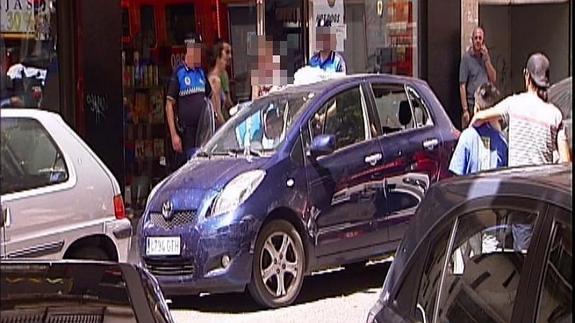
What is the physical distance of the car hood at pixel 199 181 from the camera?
9203 mm

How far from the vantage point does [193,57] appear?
12.6 metres

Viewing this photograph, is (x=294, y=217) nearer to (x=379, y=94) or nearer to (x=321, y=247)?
(x=321, y=247)

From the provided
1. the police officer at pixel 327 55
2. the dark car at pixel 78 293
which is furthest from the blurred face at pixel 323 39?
the dark car at pixel 78 293

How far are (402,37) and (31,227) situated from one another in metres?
8.32

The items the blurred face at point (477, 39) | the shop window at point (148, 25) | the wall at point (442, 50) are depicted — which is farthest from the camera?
the wall at point (442, 50)

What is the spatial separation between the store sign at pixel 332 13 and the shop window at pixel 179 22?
1.52 m

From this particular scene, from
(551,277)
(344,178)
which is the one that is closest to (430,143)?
(344,178)

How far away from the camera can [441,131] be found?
423 inches

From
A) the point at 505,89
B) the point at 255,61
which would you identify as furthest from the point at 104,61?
the point at 505,89

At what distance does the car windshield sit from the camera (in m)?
9.66

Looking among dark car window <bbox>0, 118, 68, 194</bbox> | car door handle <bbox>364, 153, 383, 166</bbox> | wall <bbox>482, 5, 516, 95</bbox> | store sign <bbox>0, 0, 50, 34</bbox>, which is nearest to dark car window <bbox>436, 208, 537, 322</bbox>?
dark car window <bbox>0, 118, 68, 194</bbox>

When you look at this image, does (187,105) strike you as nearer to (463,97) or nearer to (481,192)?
(463,97)

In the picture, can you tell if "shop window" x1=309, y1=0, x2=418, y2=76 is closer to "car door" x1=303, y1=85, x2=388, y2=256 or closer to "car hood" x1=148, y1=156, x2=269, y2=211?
"car door" x1=303, y1=85, x2=388, y2=256

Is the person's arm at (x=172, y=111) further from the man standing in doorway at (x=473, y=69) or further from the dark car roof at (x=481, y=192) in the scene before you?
the dark car roof at (x=481, y=192)
